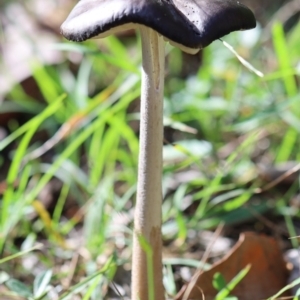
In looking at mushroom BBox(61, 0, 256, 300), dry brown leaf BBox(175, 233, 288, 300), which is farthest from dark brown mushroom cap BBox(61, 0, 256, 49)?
dry brown leaf BBox(175, 233, 288, 300)

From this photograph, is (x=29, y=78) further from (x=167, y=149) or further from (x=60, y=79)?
(x=167, y=149)

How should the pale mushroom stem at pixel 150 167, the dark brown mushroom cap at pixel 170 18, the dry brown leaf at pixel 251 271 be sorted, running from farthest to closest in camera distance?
the dry brown leaf at pixel 251 271, the pale mushroom stem at pixel 150 167, the dark brown mushroom cap at pixel 170 18

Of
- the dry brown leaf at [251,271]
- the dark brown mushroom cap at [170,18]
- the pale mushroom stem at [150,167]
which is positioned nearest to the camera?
the dark brown mushroom cap at [170,18]

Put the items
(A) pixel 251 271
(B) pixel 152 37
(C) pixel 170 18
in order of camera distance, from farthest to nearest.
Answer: (A) pixel 251 271 → (B) pixel 152 37 → (C) pixel 170 18

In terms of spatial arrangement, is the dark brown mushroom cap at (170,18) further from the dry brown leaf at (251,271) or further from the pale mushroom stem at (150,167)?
the dry brown leaf at (251,271)

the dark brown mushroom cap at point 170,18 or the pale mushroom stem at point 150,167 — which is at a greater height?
the dark brown mushroom cap at point 170,18

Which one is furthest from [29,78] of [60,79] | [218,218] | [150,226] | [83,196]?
[150,226]

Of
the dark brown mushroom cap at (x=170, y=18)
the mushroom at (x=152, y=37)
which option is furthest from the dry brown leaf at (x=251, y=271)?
the dark brown mushroom cap at (x=170, y=18)

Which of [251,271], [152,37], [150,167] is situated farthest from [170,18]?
[251,271]

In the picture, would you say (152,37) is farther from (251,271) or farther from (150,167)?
(251,271)

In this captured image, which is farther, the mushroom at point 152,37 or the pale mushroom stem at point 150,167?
the pale mushroom stem at point 150,167
